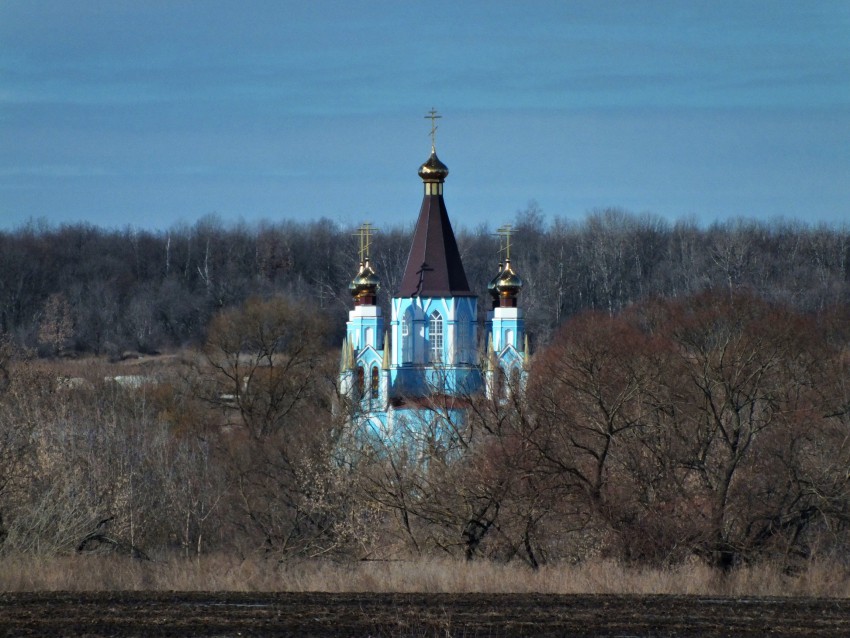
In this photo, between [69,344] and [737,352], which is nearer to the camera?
[737,352]

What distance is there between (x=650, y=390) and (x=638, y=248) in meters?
44.8

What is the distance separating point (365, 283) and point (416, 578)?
72.3 ft

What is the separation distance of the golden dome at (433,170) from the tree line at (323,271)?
55.9 ft

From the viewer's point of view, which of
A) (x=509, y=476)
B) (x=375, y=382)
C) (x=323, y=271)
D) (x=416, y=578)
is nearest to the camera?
(x=416, y=578)

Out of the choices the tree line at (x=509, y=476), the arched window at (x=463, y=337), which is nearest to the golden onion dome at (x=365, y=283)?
the arched window at (x=463, y=337)

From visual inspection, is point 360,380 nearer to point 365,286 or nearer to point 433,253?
point 365,286

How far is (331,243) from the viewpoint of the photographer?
225 ft

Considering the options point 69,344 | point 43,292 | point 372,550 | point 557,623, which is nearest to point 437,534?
point 372,550

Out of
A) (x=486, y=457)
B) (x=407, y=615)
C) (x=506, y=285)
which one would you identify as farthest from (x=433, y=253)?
(x=407, y=615)

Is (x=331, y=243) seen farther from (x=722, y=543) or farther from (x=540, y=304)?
(x=722, y=543)

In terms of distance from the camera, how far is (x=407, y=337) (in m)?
33.5

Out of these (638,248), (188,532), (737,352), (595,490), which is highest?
(638,248)

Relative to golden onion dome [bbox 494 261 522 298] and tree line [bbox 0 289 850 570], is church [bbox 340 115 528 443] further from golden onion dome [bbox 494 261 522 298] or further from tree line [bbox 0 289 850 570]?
tree line [bbox 0 289 850 570]

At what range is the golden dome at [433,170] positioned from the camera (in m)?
34.3
